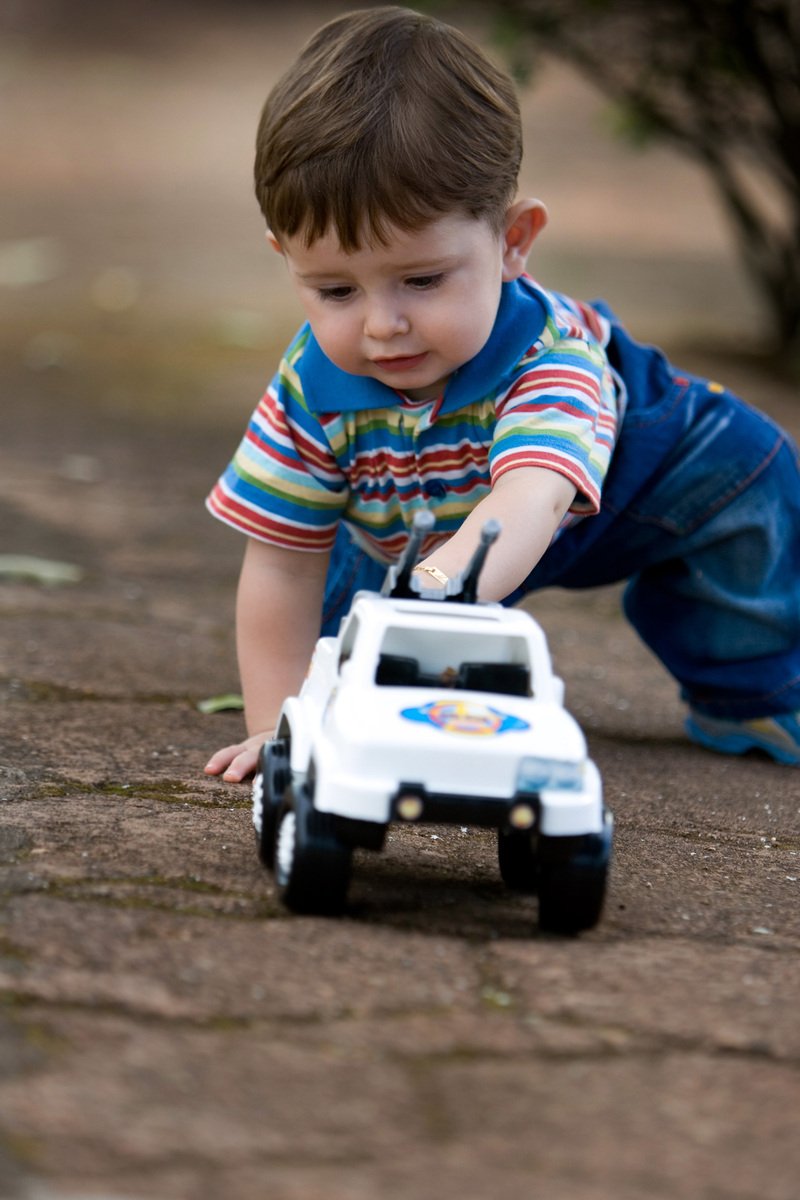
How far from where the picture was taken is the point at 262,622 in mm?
2812

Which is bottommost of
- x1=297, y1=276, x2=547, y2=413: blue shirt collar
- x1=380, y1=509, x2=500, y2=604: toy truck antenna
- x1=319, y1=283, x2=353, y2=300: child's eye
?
x1=380, y1=509, x2=500, y2=604: toy truck antenna

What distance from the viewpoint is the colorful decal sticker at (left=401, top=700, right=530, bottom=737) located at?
171 cm

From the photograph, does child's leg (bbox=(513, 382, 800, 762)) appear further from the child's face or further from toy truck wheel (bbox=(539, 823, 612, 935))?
toy truck wheel (bbox=(539, 823, 612, 935))

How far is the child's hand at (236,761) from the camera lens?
8.20 ft

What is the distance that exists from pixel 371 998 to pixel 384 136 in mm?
1269

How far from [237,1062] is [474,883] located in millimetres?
657

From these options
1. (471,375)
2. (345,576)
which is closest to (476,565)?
(471,375)

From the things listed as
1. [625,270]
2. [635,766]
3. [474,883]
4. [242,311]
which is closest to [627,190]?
[625,270]

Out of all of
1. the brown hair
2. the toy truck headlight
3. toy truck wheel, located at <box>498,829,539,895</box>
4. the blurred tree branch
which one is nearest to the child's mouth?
the brown hair

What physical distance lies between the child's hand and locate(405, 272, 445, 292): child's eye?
722 mm

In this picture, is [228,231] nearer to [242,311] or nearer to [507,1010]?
[242,311]

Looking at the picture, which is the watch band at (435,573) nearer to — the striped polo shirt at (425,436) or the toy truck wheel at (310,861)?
the striped polo shirt at (425,436)

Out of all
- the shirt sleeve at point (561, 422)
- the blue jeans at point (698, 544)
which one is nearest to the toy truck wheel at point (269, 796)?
the shirt sleeve at point (561, 422)

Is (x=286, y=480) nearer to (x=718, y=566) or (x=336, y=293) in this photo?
(x=336, y=293)
